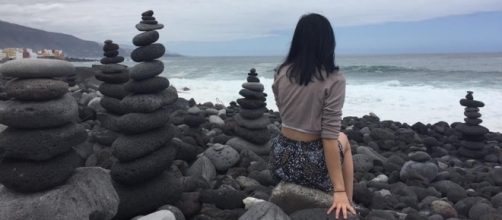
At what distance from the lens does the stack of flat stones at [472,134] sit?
1224 centimetres

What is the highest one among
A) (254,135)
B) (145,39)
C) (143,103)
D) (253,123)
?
(145,39)

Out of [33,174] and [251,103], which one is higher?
[251,103]

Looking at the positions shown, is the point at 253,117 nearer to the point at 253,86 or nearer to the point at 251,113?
the point at 251,113

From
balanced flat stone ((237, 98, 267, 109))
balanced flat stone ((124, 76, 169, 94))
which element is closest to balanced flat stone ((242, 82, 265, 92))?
balanced flat stone ((237, 98, 267, 109))

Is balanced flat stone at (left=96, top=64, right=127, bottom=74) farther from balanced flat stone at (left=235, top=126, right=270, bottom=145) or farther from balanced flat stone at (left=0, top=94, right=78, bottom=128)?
balanced flat stone at (left=0, top=94, right=78, bottom=128)

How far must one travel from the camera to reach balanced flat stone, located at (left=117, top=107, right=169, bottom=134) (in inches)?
254

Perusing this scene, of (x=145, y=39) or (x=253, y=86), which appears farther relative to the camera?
(x=253, y=86)

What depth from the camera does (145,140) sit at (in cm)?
648

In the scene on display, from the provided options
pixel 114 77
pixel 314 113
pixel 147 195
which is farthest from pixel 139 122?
pixel 114 77

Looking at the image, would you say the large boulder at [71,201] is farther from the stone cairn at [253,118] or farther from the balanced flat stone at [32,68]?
the stone cairn at [253,118]

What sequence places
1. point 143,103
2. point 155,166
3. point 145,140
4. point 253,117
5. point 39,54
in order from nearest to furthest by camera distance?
point 155,166
point 145,140
point 143,103
point 253,117
point 39,54

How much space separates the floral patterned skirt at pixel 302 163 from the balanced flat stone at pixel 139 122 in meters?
2.13

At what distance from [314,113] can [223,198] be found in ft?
7.91

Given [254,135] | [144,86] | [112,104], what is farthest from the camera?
[254,135]
